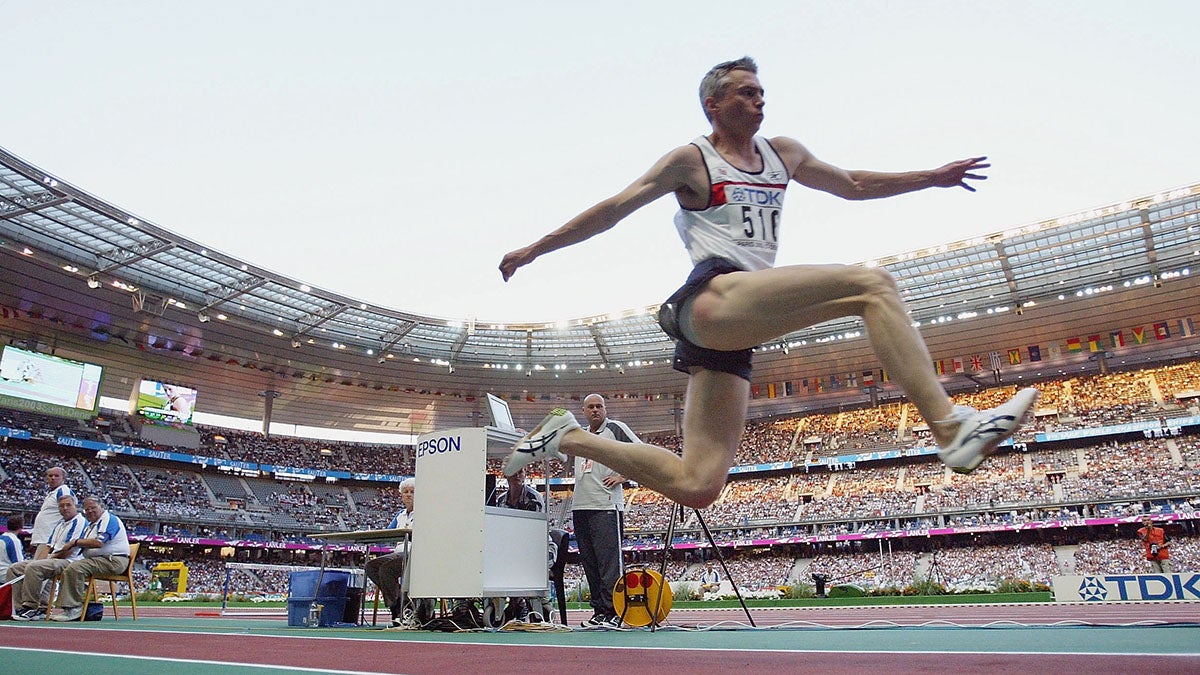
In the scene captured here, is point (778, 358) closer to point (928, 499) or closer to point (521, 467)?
point (928, 499)

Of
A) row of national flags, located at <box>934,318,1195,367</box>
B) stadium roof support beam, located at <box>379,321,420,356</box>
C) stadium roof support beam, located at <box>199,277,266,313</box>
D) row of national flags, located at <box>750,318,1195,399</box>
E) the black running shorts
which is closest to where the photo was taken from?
the black running shorts

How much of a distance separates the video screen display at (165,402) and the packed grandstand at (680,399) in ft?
2.47

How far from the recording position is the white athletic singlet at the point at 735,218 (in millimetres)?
2914

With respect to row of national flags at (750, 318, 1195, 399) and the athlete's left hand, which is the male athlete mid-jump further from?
row of national flags at (750, 318, 1195, 399)

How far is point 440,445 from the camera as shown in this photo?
639cm

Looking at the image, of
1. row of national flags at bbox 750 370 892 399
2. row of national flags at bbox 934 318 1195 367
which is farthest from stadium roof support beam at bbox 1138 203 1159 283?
row of national flags at bbox 750 370 892 399

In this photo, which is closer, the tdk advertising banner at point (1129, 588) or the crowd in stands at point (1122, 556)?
the tdk advertising banner at point (1129, 588)

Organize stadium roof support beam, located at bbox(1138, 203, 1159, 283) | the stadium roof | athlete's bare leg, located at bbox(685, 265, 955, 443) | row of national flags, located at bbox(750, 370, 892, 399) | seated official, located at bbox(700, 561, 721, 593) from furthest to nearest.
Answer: row of national flags, located at bbox(750, 370, 892, 399)
seated official, located at bbox(700, 561, 721, 593)
stadium roof support beam, located at bbox(1138, 203, 1159, 283)
the stadium roof
athlete's bare leg, located at bbox(685, 265, 955, 443)

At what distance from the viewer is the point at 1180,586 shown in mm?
12125

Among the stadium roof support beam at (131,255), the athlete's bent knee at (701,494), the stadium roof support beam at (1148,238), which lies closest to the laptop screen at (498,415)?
the athlete's bent knee at (701,494)

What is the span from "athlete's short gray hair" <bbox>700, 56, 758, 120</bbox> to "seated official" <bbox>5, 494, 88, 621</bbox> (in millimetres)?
7977

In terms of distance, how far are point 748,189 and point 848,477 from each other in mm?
39955

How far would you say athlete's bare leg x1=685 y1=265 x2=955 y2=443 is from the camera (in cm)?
256

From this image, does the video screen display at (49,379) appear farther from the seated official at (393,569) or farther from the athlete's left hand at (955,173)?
the athlete's left hand at (955,173)
